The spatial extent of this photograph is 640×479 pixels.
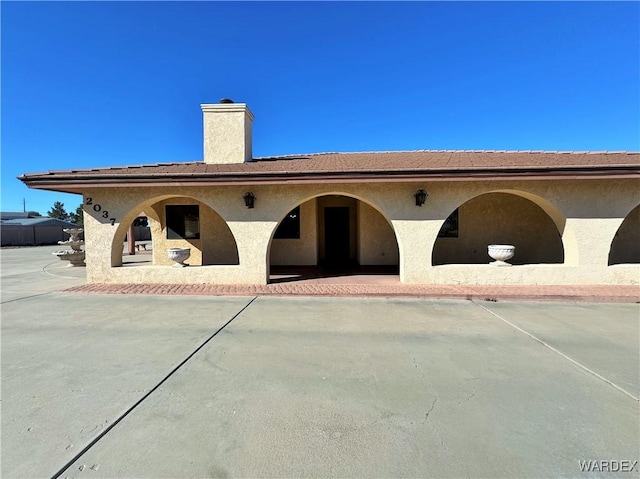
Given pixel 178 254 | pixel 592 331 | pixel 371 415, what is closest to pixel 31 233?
pixel 178 254

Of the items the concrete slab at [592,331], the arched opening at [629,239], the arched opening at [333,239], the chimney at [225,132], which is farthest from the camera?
the arched opening at [333,239]

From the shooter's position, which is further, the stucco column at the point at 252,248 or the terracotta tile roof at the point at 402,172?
the stucco column at the point at 252,248

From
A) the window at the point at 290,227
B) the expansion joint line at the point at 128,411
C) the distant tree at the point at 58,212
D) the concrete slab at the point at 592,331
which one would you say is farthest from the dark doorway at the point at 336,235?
the distant tree at the point at 58,212

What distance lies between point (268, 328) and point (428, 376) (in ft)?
9.52

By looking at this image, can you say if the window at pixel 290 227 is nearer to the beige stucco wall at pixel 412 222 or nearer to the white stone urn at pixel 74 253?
the beige stucco wall at pixel 412 222

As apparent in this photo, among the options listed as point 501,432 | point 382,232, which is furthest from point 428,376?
point 382,232

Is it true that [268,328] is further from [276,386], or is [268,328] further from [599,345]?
[599,345]

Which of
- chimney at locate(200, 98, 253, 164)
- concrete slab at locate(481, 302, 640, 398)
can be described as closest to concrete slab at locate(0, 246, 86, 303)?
chimney at locate(200, 98, 253, 164)

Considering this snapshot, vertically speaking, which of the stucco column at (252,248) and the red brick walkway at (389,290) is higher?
the stucco column at (252,248)

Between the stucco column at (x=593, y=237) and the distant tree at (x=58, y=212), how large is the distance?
342ft

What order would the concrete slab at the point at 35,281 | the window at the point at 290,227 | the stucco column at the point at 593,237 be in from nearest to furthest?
1. the stucco column at the point at 593,237
2. the concrete slab at the point at 35,281
3. the window at the point at 290,227

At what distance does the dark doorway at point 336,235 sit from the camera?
527 inches


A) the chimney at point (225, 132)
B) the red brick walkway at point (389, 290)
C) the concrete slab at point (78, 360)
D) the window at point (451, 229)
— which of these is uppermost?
the chimney at point (225, 132)

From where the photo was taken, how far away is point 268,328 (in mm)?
5480
